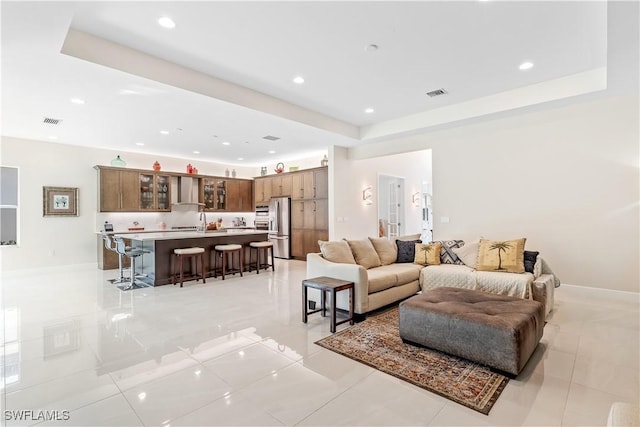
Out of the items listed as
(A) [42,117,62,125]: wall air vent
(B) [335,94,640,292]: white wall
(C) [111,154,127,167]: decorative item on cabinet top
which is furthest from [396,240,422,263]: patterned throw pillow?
(C) [111,154,127,167]: decorative item on cabinet top

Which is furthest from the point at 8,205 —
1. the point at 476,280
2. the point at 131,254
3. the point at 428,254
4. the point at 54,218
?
the point at 476,280

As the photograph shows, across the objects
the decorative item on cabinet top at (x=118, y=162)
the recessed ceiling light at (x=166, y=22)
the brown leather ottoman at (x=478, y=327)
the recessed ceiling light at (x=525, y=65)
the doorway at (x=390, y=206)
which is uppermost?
the recessed ceiling light at (x=525, y=65)

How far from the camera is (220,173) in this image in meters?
10.2

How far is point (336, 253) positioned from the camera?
4242 millimetres

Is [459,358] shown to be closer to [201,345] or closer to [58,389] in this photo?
[201,345]

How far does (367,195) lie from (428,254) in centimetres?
346

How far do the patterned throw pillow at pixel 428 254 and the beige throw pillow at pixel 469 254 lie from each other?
29 cm

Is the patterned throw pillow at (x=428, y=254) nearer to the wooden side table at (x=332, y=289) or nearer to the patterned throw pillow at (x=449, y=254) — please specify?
the patterned throw pillow at (x=449, y=254)

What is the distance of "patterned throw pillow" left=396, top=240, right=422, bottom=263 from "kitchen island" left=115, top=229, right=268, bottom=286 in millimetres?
3409

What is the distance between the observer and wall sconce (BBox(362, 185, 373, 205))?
316 inches

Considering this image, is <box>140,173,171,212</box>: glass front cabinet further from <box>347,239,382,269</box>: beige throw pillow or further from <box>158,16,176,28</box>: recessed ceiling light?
<box>347,239,382,269</box>: beige throw pillow

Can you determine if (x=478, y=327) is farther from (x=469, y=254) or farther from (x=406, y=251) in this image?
(x=406, y=251)

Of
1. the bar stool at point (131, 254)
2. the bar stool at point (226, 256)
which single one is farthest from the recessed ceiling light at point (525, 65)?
the bar stool at point (131, 254)

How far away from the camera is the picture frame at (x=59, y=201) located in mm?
6938
